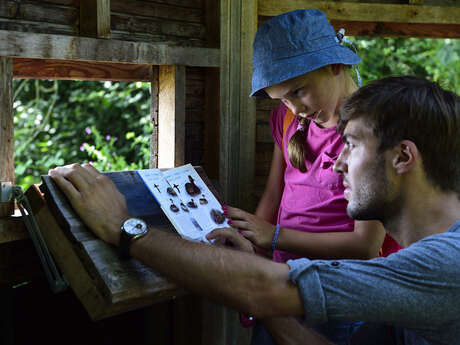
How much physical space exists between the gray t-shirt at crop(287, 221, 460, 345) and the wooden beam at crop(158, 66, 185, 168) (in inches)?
46.8

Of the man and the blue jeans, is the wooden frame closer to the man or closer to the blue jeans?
the man

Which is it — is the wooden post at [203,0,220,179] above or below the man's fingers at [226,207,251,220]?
above

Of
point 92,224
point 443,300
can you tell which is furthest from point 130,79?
point 443,300

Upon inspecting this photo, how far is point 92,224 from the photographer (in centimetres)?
143

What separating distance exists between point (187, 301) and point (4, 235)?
110 cm

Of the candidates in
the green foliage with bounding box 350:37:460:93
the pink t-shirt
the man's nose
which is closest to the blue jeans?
the pink t-shirt

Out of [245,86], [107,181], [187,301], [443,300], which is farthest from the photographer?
[187,301]

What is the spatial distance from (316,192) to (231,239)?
0.43m

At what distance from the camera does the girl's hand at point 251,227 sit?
1.84m

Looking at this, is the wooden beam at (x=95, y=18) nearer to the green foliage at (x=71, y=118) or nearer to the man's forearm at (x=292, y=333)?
the man's forearm at (x=292, y=333)

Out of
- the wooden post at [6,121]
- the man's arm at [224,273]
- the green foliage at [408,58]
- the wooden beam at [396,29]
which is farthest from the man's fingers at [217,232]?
the green foliage at [408,58]

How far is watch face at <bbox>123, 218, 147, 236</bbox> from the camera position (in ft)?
4.57

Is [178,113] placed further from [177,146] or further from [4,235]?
[4,235]

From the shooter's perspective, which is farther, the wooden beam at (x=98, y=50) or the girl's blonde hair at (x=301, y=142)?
the girl's blonde hair at (x=301, y=142)
